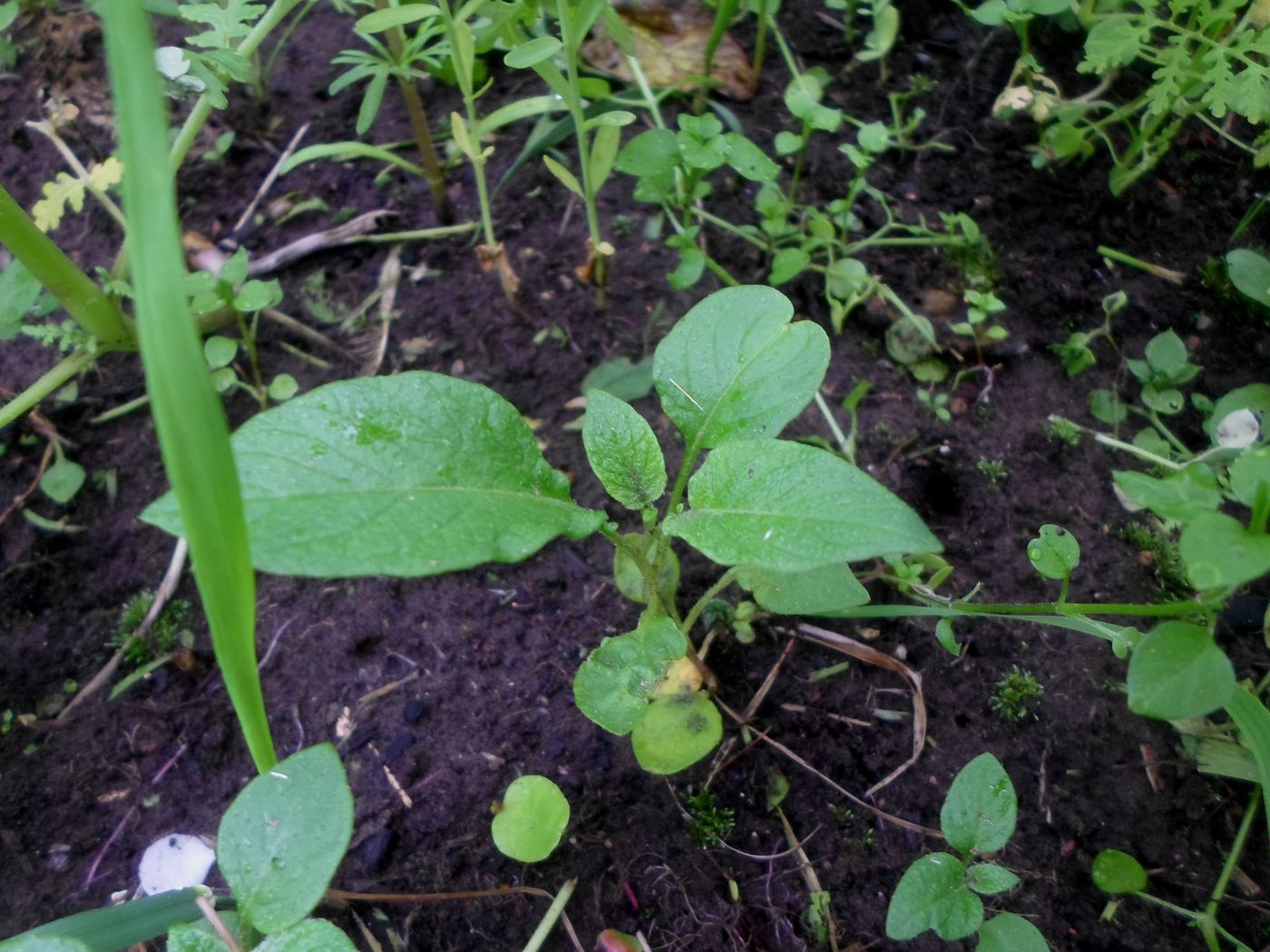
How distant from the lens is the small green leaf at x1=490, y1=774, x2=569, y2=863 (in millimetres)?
941

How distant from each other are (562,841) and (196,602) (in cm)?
64

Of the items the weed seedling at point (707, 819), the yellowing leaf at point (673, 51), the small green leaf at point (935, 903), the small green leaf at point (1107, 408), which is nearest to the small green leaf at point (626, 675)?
the weed seedling at point (707, 819)

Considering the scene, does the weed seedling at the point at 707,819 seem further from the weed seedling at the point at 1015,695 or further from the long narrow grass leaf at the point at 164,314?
the long narrow grass leaf at the point at 164,314

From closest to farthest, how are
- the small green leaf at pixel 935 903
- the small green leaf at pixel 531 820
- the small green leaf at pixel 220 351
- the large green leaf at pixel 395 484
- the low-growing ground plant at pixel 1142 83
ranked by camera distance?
the large green leaf at pixel 395 484, the small green leaf at pixel 935 903, the small green leaf at pixel 531 820, the low-growing ground plant at pixel 1142 83, the small green leaf at pixel 220 351

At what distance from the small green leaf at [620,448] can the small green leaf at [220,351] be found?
67cm

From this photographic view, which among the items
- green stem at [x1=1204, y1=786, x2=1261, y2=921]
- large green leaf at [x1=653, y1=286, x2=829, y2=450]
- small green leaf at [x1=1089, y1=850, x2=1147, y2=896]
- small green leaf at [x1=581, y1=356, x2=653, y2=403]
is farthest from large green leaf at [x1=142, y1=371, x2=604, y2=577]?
green stem at [x1=1204, y1=786, x2=1261, y2=921]

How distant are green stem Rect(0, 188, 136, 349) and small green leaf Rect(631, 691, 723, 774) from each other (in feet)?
3.37

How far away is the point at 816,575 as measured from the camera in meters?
0.96

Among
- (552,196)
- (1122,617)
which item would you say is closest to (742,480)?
(1122,617)

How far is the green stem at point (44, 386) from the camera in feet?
3.71

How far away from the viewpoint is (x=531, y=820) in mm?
953

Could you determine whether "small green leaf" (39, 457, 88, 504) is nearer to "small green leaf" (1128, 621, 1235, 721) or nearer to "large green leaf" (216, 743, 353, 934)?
"large green leaf" (216, 743, 353, 934)

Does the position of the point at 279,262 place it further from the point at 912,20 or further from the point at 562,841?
the point at 912,20

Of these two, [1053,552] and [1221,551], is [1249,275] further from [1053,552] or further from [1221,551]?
[1221,551]
